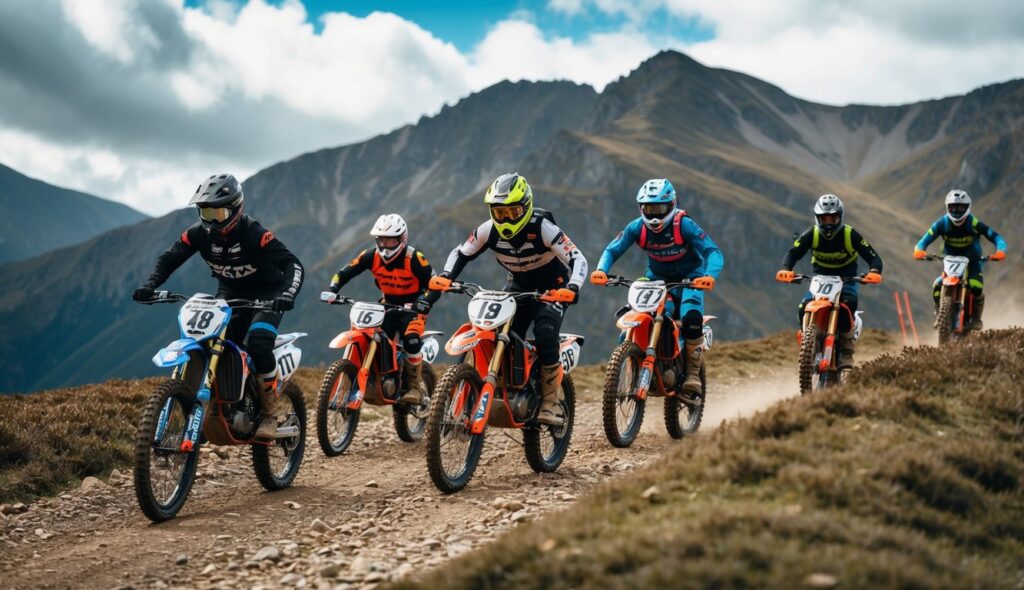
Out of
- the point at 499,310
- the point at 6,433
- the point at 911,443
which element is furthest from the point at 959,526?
the point at 6,433

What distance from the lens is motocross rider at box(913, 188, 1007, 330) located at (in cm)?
1906

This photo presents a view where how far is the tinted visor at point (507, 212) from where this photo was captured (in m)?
10.7

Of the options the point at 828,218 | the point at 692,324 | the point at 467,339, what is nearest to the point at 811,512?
the point at 467,339

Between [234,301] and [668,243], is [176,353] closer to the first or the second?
[234,301]

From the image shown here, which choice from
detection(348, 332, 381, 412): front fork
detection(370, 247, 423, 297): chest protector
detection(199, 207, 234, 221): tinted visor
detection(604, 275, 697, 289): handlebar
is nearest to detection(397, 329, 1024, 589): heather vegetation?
detection(604, 275, 697, 289): handlebar

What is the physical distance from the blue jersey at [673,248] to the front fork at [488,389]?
3.46m

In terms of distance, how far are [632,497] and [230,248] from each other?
597 centimetres

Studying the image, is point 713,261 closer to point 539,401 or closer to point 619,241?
point 619,241

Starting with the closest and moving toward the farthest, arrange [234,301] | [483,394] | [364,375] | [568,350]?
1. [483,394]
2. [234,301]
3. [568,350]
4. [364,375]

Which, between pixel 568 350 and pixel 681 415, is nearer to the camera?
pixel 568 350

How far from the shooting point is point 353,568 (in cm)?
680

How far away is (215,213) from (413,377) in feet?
16.5

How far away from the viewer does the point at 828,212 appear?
1479 cm

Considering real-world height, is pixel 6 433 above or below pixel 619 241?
below
